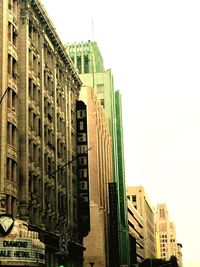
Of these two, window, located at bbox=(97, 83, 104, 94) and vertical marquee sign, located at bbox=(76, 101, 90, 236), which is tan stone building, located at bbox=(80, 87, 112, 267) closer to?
window, located at bbox=(97, 83, 104, 94)

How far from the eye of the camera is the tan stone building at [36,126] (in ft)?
155

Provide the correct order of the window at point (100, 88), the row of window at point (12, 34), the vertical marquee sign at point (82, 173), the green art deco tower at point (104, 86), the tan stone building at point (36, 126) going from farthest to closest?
the window at point (100, 88), the green art deco tower at point (104, 86), the vertical marquee sign at point (82, 173), the row of window at point (12, 34), the tan stone building at point (36, 126)

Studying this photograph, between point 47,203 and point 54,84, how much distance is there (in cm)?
1402

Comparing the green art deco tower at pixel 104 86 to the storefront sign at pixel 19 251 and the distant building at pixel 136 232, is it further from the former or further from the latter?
the storefront sign at pixel 19 251

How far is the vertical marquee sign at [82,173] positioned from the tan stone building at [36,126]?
66.6 inches

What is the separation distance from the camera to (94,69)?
12988 centimetres

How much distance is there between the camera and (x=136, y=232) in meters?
179

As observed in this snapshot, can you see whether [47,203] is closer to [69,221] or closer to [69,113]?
[69,221]

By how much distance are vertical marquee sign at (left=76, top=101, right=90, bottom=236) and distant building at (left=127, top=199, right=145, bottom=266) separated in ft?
237

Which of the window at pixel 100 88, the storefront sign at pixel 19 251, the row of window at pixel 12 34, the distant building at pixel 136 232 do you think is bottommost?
the storefront sign at pixel 19 251

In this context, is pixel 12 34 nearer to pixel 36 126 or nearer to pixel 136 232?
pixel 36 126

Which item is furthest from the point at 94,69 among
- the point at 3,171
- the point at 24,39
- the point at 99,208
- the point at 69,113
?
the point at 3,171

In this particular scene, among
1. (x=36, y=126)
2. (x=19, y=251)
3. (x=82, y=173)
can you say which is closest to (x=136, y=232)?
(x=82, y=173)

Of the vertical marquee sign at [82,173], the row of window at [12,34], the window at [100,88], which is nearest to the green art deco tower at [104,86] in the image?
the window at [100,88]
